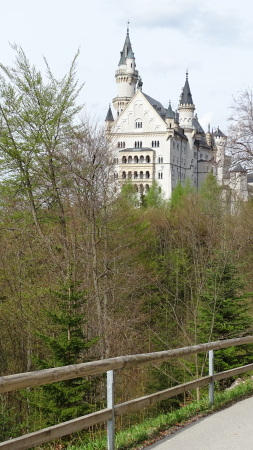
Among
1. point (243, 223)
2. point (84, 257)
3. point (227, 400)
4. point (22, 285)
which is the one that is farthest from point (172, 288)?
point (227, 400)

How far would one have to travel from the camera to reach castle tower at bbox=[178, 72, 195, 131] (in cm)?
10656

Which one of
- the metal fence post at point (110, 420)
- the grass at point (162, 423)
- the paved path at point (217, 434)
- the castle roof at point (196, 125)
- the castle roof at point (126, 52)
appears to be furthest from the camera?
the castle roof at point (126, 52)

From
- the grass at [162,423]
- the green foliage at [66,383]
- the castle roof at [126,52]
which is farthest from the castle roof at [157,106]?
the grass at [162,423]

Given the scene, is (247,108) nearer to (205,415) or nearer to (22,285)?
(22,285)

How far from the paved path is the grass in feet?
0.74

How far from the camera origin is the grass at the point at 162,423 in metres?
6.21

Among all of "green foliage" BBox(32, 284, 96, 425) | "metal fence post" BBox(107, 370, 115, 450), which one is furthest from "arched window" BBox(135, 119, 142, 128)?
"metal fence post" BBox(107, 370, 115, 450)

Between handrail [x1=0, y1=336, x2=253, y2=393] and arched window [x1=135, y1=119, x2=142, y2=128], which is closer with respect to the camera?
handrail [x1=0, y1=336, x2=253, y2=393]

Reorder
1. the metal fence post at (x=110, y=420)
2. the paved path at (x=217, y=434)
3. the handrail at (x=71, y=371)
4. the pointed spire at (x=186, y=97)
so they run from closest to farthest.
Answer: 1. the handrail at (x=71, y=371)
2. the metal fence post at (x=110, y=420)
3. the paved path at (x=217, y=434)
4. the pointed spire at (x=186, y=97)

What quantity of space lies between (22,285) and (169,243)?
70.1 feet

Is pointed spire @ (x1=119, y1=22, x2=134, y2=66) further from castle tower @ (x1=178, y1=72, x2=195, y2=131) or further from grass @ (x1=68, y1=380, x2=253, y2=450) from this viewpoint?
grass @ (x1=68, y1=380, x2=253, y2=450)

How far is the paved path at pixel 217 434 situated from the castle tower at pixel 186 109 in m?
101

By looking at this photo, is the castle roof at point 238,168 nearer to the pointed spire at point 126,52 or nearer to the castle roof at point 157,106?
the castle roof at point 157,106

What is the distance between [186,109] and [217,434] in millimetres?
103549
